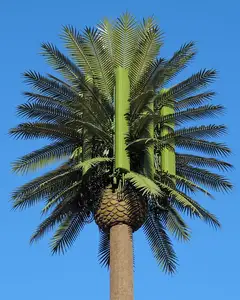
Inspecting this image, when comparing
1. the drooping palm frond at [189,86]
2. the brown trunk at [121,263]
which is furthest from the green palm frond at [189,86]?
the brown trunk at [121,263]

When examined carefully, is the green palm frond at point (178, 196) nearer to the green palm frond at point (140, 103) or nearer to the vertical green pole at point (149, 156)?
the vertical green pole at point (149, 156)

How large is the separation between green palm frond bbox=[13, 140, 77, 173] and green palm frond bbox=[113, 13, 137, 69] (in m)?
2.80

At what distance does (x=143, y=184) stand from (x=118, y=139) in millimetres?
1814

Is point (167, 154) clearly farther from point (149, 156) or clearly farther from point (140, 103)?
point (140, 103)

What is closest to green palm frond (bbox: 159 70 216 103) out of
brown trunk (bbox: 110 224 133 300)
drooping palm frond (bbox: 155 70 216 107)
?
drooping palm frond (bbox: 155 70 216 107)

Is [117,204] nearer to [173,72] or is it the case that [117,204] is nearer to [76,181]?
[76,181]

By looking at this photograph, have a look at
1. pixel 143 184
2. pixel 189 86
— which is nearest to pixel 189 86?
pixel 189 86

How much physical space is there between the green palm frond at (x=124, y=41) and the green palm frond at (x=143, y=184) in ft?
12.2

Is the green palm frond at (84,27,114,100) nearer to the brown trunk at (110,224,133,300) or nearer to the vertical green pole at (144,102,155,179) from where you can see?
the vertical green pole at (144,102,155,179)

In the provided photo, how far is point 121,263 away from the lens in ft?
79.9

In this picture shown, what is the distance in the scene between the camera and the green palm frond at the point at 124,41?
27.1 meters

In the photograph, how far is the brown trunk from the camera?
23.8 metres

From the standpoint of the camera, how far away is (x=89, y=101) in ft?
84.6

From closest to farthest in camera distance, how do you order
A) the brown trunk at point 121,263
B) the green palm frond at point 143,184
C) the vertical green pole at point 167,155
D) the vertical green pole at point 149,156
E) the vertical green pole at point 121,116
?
the brown trunk at point 121,263
the green palm frond at point 143,184
the vertical green pole at point 121,116
the vertical green pole at point 149,156
the vertical green pole at point 167,155
